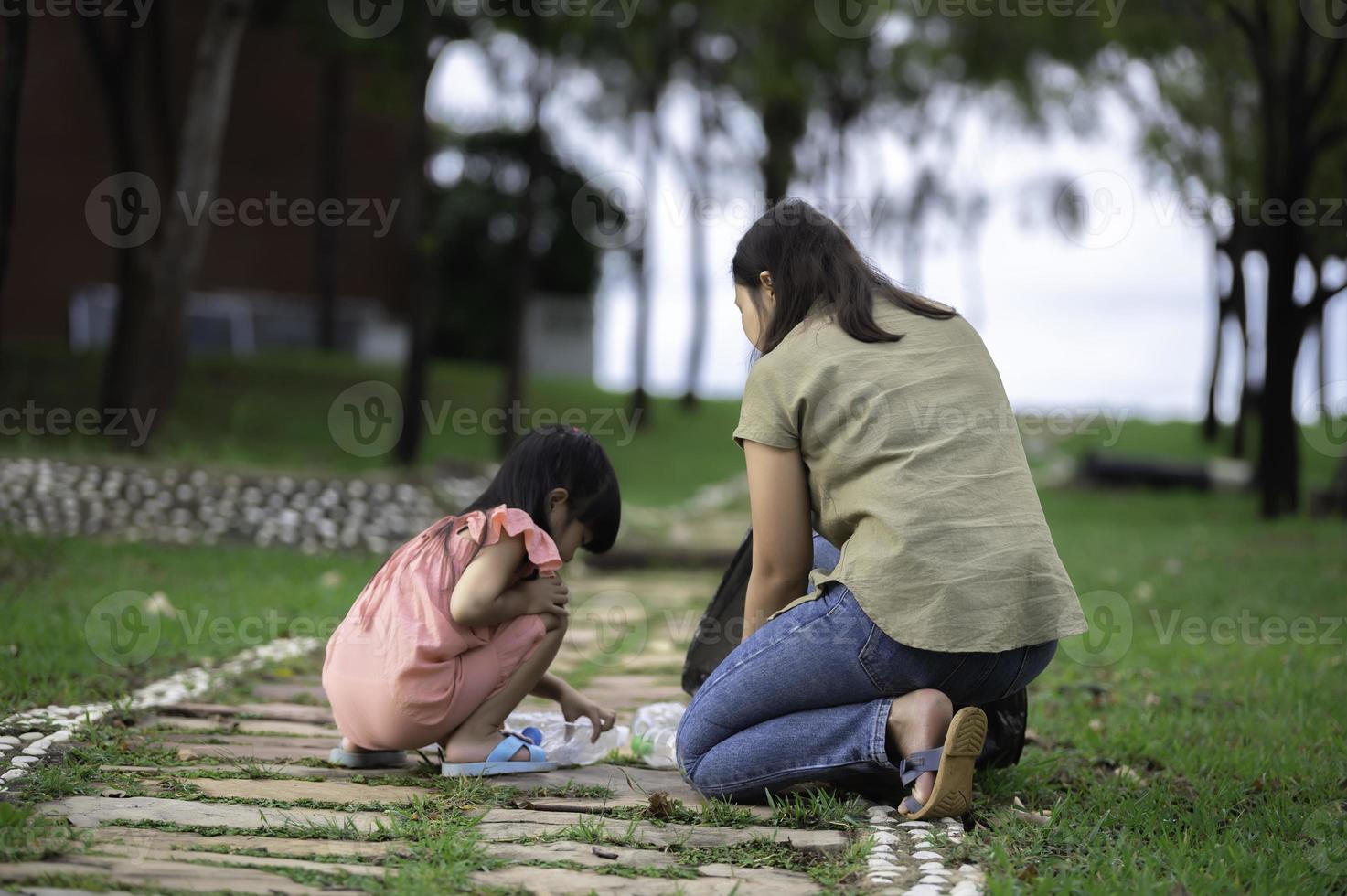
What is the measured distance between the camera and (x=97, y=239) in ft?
62.7

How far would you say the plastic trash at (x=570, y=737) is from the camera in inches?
138

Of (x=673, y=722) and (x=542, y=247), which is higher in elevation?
(x=542, y=247)

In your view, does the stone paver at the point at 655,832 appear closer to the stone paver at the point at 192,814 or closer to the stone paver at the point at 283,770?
the stone paver at the point at 192,814

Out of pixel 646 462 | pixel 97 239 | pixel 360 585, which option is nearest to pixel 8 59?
pixel 360 585

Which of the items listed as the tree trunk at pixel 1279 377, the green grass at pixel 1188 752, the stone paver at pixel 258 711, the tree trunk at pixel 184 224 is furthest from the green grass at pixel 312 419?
the green grass at pixel 1188 752

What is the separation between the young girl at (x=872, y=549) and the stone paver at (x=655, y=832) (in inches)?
8.4

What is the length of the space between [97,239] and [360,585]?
14.6 metres

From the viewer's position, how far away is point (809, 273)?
3.08 m

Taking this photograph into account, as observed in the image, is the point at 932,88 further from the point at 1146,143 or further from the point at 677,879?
the point at 677,879

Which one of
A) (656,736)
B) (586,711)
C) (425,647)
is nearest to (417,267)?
(656,736)

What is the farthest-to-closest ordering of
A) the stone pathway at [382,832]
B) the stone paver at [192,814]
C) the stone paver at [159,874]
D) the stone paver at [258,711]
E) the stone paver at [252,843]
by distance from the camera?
the stone paver at [258,711]
the stone paver at [192,814]
the stone paver at [252,843]
the stone pathway at [382,832]
the stone paver at [159,874]

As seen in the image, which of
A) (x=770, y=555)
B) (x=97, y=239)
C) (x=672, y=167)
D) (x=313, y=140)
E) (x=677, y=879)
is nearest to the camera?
(x=677, y=879)

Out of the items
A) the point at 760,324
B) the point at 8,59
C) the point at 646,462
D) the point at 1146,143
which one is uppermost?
the point at 1146,143

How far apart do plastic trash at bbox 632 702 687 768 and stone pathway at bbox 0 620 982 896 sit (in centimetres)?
7
